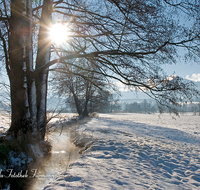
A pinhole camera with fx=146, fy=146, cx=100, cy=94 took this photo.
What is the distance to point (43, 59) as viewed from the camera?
5.50m

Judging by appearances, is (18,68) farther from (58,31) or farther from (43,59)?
(58,31)

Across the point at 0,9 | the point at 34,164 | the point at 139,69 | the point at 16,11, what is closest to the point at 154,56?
the point at 139,69

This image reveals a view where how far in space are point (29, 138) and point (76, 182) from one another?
101 inches

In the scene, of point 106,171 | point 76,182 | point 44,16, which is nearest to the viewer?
point 76,182

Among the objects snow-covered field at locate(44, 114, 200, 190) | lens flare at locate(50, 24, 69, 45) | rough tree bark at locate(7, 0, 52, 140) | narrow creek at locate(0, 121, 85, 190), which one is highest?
lens flare at locate(50, 24, 69, 45)

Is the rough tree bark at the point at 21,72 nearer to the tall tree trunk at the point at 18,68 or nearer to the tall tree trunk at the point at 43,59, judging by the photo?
the tall tree trunk at the point at 18,68

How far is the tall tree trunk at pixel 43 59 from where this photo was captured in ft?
17.6

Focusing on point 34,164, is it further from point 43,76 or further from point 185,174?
point 185,174

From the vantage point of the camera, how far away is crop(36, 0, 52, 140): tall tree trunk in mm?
5371

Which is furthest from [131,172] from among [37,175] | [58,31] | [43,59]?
[58,31]

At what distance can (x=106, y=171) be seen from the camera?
343 cm

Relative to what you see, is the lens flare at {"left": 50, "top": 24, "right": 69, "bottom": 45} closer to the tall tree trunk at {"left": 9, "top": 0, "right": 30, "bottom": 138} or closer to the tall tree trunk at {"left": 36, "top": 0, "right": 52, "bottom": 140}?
the tall tree trunk at {"left": 36, "top": 0, "right": 52, "bottom": 140}

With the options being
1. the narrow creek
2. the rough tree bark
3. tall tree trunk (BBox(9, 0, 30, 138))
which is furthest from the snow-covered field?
tall tree trunk (BBox(9, 0, 30, 138))

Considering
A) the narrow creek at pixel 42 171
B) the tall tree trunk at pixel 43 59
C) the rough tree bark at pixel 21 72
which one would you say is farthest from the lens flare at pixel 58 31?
the narrow creek at pixel 42 171
